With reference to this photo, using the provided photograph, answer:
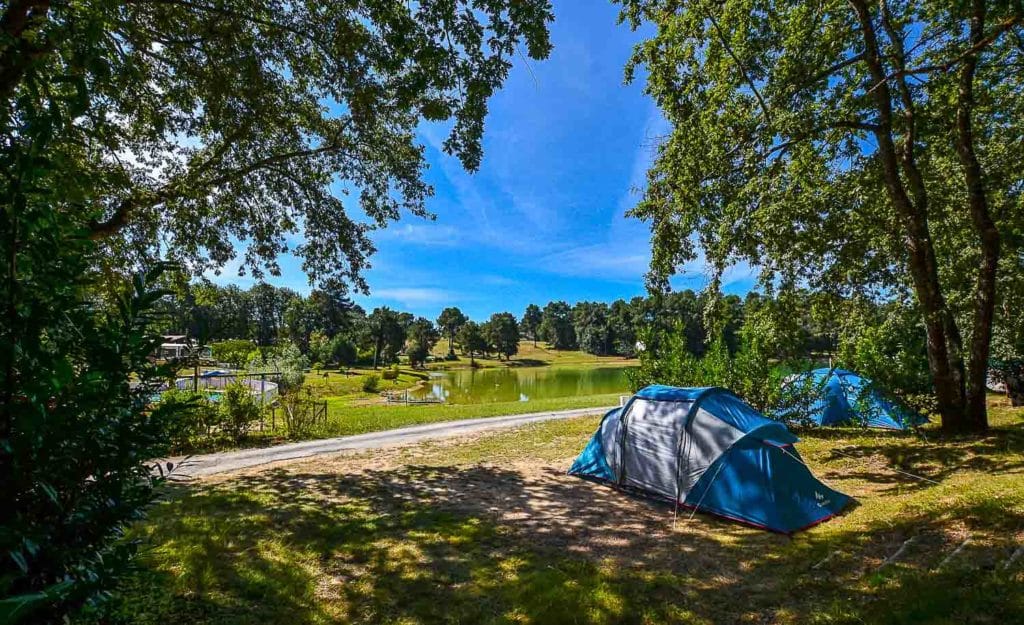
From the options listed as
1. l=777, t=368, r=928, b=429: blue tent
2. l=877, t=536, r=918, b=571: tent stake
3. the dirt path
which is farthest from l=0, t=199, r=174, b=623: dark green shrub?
l=777, t=368, r=928, b=429: blue tent

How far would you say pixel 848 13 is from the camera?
886 cm

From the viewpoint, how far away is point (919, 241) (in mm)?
8867

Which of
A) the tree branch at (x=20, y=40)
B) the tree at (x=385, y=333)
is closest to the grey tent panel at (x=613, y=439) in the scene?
the tree branch at (x=20, y=40)

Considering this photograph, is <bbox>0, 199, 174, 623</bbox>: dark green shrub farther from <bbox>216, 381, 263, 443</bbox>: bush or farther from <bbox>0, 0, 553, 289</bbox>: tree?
<bbox>216, 381, 263, 443</bbox>: bush

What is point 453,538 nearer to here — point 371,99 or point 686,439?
point 686,439

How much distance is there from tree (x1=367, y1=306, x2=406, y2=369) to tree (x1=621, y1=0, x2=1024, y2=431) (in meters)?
64.4

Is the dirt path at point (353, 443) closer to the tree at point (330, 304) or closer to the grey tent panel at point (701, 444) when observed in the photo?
the tree at point (330, 304)

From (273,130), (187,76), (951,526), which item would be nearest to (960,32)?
(951,526)

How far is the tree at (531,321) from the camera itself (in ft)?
427

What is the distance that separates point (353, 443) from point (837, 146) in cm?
1442

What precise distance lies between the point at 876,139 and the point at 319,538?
41.7ft

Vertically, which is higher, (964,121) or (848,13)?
(848,13)

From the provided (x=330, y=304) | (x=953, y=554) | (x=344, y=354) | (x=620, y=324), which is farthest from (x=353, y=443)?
(x=620, y=324)

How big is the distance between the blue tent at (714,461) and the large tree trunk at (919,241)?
5193mm
